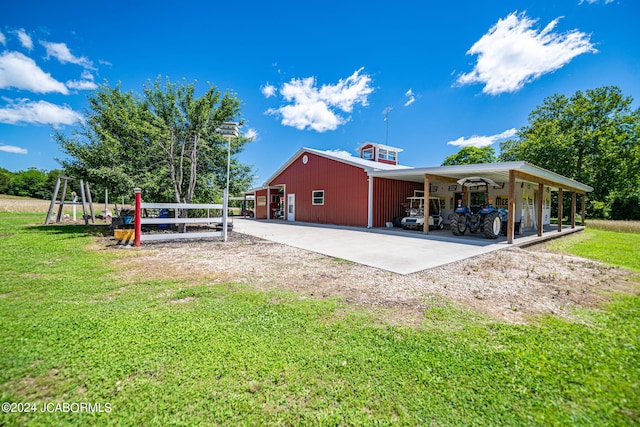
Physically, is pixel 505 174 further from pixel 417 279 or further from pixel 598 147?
pixel 598 147

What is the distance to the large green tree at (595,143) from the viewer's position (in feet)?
74.5

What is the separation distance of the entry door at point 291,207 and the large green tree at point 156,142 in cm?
680

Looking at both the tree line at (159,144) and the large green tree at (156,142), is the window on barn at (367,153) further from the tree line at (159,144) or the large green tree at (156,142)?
the large green tree at (156,142)

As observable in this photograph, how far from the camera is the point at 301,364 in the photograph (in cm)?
203

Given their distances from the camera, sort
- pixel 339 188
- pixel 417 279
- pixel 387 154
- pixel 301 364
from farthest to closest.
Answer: pixel 387 154
pixel 339 188
pixel 417 279
pixel 301 364

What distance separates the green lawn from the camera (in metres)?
1.57

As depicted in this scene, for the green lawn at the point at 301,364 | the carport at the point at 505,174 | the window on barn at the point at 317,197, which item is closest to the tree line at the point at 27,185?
the window on barn at the point at 317,197

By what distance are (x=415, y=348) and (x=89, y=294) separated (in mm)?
4085

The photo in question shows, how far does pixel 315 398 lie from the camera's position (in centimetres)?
169

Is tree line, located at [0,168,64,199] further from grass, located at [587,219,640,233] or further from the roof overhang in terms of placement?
grass, located at [587,219,640,233]

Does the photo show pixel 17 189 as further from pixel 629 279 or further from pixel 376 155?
pixel 629 279

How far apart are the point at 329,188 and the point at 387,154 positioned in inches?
296

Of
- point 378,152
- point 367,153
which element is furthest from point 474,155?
point 367,153

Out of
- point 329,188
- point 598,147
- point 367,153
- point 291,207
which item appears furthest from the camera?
point 598,147
